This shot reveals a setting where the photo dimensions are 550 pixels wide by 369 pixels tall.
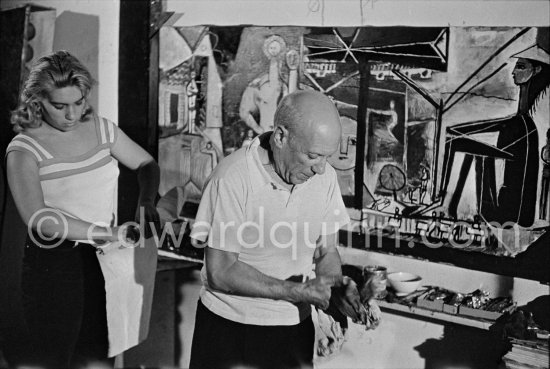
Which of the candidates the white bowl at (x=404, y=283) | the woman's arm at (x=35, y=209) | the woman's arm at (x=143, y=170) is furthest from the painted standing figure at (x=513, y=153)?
the woman's arm at (x=35, y=209)

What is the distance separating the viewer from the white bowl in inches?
146

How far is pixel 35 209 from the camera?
3373mm

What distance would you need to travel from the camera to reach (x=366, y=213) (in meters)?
3.94

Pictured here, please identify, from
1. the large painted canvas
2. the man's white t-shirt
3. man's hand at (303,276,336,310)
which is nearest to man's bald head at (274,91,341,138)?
the man's white t-shirt

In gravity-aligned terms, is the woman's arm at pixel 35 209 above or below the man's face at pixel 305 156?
below

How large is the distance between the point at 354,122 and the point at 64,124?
1482mm

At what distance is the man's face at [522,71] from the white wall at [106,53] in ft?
8.78

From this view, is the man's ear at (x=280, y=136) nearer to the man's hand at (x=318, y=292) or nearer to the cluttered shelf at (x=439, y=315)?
the man's hand at (x=318, y=292)

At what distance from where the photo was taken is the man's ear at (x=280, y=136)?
2.94 metres

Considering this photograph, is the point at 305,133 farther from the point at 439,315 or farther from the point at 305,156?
the point at 439,315

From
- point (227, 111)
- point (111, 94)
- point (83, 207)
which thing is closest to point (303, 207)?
point (83, 207)

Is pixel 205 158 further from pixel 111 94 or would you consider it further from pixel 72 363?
pixel 72 363

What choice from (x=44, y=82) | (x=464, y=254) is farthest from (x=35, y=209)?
(x=464, y=254)

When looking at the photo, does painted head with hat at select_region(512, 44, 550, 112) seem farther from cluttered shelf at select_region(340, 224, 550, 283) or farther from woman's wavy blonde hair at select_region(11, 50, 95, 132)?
woman's wavy blonde hair at select_region(11, 50, 95, 132)
